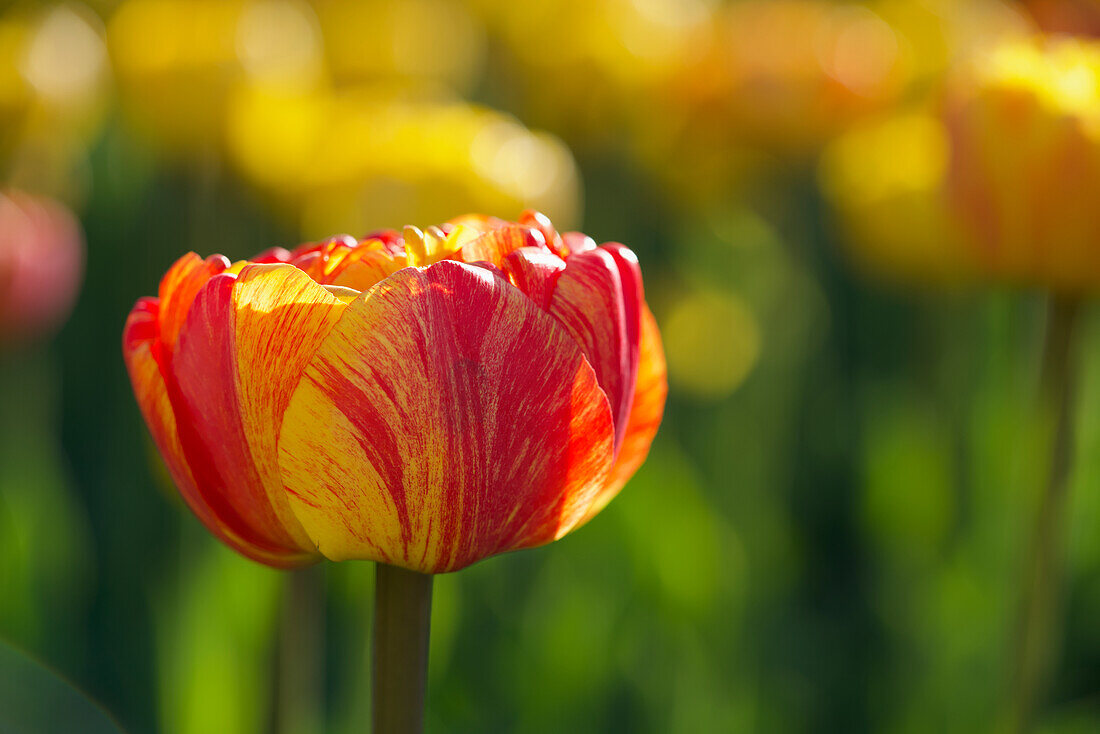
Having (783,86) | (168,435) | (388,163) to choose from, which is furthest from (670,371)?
(168,435)

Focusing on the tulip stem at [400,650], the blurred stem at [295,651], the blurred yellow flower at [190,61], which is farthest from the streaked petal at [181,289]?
the blurred yellow flower at [190,61]

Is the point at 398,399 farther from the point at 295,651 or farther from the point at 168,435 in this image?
the point at 295,651

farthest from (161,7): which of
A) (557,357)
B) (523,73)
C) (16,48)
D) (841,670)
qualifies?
(557,357)

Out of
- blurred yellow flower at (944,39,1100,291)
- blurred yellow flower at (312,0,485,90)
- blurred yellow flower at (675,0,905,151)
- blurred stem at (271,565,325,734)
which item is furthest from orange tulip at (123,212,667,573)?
blurred yellow flower at (312,0,485,90)

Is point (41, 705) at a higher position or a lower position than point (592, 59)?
lower

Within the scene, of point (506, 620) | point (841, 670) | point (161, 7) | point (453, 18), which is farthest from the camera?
point (453, 18)

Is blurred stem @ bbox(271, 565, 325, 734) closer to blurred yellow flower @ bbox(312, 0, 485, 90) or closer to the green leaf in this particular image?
the green leaf

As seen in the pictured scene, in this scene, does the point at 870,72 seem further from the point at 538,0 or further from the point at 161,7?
the point at 161,7
